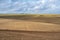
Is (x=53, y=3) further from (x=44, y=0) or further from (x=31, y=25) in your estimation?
(x=31, y=25)

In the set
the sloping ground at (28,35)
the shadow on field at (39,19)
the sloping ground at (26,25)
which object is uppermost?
the shadow on field at (39,19)

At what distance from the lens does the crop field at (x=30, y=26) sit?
17.1 inches

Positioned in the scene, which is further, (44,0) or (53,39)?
(44,0)

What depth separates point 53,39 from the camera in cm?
42

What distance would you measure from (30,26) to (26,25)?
0.02 metres

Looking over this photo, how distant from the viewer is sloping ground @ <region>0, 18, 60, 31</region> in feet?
1.46

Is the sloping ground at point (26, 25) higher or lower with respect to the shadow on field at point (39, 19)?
lower

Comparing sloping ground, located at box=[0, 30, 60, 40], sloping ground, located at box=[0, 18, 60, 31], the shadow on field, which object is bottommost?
sloping ground, located at box=[0, 30, 60, 40]

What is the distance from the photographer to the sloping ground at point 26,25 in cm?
45

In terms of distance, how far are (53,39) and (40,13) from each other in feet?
0.40

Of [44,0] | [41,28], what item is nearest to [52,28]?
[41,28]

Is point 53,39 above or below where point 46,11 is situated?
below

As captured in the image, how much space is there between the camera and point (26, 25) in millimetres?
459

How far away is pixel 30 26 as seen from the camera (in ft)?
1.50
